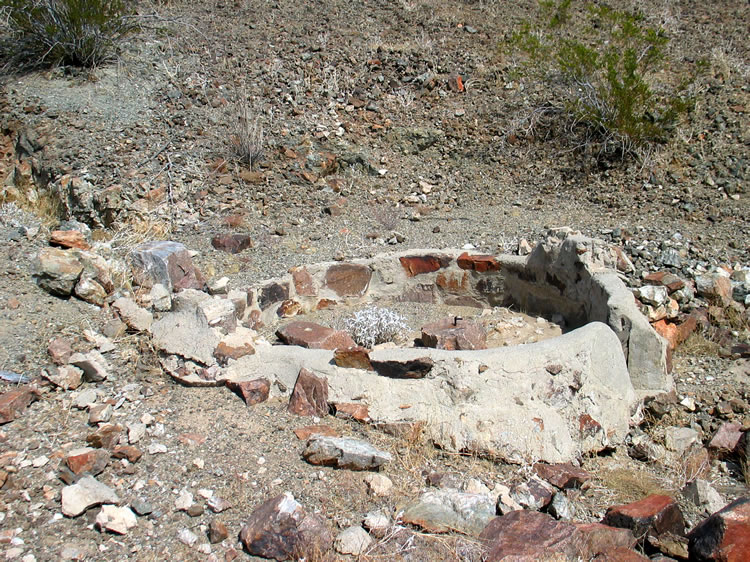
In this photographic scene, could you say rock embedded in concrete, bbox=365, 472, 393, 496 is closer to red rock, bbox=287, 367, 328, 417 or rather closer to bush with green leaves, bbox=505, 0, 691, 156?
red rock, bbox=287, 367, 328, 417

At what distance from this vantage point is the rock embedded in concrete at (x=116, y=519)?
2459 millimetres

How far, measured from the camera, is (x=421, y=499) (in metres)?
2.72

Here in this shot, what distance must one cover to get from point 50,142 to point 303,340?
4.66 m

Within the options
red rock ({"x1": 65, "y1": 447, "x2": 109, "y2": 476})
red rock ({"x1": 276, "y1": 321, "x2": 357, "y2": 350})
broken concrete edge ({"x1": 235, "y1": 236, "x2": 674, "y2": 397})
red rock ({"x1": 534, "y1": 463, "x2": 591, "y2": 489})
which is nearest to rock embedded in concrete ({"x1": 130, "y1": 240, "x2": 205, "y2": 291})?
broken concrete edge ({"x1": 235, "y1": 236, "x2": 674, "y2": 397})

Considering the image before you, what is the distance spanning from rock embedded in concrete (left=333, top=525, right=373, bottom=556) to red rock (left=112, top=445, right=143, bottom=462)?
3.38ft

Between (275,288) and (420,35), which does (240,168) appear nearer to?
(275,288)

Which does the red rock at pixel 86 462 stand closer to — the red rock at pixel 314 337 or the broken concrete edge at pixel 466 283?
the red rock at pixel 314 337

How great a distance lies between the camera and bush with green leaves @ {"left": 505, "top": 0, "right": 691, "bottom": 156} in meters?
7.34

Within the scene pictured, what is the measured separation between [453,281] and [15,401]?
3.25 metres

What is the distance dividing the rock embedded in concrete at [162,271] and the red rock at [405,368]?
6.44 feet

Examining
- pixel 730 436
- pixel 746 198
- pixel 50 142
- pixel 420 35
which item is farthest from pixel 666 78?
pixel 50 142

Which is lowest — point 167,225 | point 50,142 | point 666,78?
point 167,225

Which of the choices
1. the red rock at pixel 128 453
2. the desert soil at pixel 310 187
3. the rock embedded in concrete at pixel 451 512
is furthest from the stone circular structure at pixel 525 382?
the red rock at pixel 128 453

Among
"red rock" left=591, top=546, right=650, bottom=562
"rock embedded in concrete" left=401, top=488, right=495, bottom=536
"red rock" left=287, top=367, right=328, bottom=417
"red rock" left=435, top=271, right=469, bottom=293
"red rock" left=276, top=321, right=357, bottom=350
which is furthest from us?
"red rock" left=435, top=271, right=469, bottom=293
